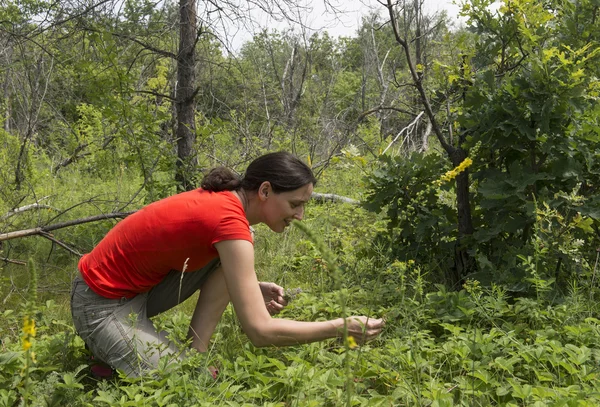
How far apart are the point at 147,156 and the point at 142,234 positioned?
183 centimetres

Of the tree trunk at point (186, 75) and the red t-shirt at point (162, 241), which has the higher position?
the tree trunk at point (186, 75)

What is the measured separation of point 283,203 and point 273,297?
0.71m

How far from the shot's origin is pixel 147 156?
3975mm

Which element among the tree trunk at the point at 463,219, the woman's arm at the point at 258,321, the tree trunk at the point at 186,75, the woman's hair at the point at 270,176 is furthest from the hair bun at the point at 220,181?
the tree trunk at the point at 186,75

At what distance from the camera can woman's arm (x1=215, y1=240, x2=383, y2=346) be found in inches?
80.8

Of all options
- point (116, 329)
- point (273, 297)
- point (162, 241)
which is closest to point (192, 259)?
point (162, 241)

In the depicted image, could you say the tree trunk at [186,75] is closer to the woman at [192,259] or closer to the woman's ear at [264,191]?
the woman at [192,259]

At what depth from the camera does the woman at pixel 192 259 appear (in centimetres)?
209

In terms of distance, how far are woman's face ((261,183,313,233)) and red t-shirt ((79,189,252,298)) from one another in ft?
0.43

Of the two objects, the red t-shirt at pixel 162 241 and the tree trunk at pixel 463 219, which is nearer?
the red t-shirt at pixel 162 241

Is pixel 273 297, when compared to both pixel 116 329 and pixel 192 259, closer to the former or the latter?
pixel 192 259

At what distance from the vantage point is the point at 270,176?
2.31m

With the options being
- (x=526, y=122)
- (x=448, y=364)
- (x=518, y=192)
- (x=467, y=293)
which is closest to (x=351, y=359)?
(x=448, y=364)

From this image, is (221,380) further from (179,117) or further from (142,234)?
(179,117)
